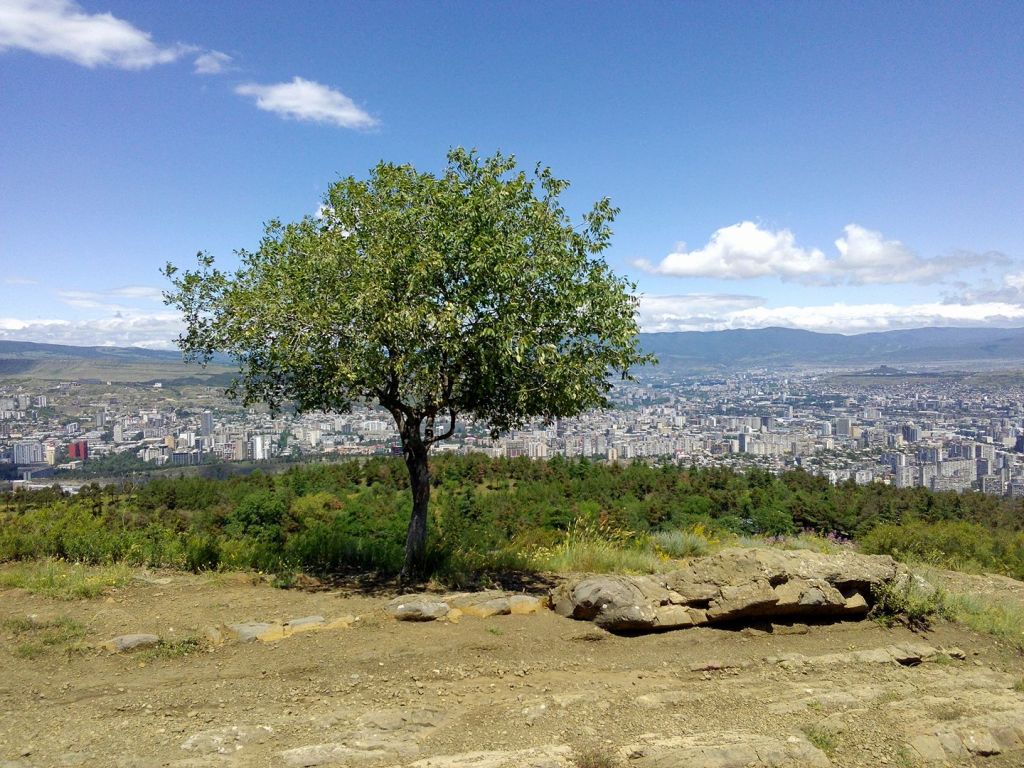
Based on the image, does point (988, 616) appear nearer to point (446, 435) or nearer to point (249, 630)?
point (446, 435)

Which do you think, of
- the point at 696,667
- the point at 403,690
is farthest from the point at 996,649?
the point at 403,690

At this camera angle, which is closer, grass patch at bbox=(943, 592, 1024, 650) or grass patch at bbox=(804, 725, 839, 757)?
grass patch at bbox=(804, 725, 839, 757)

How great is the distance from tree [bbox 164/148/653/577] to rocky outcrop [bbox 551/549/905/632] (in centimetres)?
266

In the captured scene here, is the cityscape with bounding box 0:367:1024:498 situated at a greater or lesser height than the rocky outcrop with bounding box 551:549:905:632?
lesser

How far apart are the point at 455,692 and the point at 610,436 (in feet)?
202

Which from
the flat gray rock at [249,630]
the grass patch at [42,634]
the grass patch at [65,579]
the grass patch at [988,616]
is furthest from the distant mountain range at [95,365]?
the grass patch at [988,616]

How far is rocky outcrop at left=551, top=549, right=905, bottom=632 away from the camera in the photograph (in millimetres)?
8219

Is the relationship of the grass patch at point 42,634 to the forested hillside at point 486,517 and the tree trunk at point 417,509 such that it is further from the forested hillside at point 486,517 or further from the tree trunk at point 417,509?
the tree trunk at point 417,509

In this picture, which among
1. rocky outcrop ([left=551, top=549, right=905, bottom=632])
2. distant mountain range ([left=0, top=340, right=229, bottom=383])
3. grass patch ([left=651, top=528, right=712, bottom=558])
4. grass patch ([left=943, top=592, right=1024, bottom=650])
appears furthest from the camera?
distant mountain range ([left=0, top=340, right=229, bottom=383])

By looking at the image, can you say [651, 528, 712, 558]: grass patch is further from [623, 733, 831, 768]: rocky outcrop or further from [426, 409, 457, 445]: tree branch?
[623, 733, 831, 768]: rocky outcrop

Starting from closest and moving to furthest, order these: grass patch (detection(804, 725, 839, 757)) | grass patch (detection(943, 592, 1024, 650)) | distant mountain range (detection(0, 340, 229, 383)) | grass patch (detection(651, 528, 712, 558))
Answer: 1. grass patch (detection(804, 725, 839, 757))
2. grass patch (detection(943, 592, 1024, 650))
3. grass patch (detection(651, 528, 712, 558))
4. distant mountain range (detection(0, 340, 229, 383))

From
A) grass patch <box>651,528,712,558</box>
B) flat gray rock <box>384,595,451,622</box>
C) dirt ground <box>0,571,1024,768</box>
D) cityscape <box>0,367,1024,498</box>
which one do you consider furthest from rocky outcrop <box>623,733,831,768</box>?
cityscape <box>0,367,1024,498</box>

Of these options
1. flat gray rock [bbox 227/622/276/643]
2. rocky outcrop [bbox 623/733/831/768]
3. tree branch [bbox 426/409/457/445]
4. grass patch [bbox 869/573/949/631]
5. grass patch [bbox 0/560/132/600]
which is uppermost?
tree branch [bbox 426/409/457/445]

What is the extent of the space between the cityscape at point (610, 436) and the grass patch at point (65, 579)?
15810 millimetres
